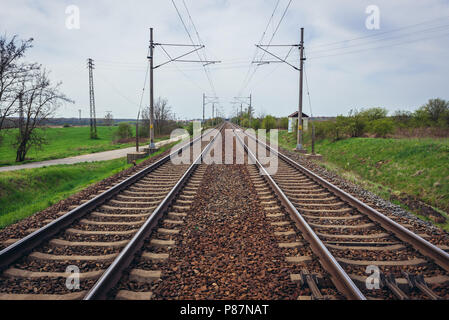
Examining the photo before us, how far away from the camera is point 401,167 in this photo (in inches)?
485

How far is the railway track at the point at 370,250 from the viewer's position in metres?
3.21

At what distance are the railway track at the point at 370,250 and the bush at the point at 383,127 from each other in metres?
15.6

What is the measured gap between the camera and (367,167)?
14219 millimetres

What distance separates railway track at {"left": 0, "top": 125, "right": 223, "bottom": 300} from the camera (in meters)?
3.27

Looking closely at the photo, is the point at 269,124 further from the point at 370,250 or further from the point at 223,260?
the point at 223,260

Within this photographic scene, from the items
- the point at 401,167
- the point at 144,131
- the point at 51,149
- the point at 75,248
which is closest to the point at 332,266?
the point at 75,248

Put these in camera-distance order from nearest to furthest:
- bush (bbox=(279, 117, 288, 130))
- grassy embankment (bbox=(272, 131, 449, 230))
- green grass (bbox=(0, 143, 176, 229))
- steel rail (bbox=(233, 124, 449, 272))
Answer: steel rail (bbox=(233, 124, 449, 272)) < green grass (bbox=(0, 143, 176, 229)) < grassy embankment (bbox=(272, 131, 449, 230)) < bush (bbox=(279, 117, 288, 130))

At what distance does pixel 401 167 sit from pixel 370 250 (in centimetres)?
995

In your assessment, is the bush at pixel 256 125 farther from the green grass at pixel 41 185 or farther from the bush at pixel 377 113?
the green grass at pixel 41 185

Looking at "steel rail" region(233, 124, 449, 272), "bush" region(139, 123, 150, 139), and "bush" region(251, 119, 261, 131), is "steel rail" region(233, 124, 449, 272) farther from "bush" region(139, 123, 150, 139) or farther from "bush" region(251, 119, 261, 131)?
"bush" region(251, 119, 261, 131)

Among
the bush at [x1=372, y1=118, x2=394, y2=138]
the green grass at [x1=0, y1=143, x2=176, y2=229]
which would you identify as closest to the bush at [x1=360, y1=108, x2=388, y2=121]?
the bush at [x1=372, y1=118, x2=394, y2=138]

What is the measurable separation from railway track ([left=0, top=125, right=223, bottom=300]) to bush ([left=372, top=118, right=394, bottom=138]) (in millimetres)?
18515
